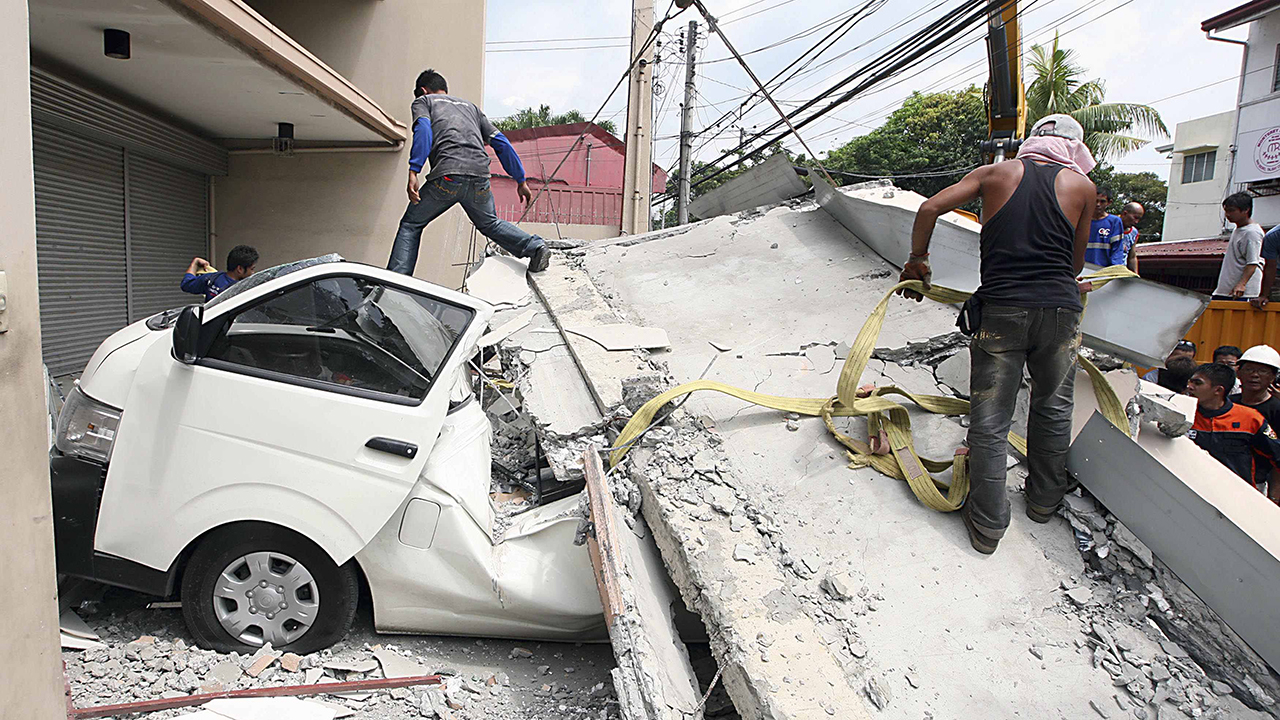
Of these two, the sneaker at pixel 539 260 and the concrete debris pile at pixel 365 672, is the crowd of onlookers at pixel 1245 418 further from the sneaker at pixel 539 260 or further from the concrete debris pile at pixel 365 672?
the sneaker at pixel 539 260

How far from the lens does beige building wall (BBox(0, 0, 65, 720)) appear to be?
1.86 m

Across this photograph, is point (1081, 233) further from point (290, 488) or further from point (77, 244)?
point (77, 244)

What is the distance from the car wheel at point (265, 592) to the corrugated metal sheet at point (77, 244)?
11.6ft

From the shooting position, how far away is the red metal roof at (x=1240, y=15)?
17.7 metres

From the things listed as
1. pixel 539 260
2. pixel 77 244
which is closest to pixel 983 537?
pixel 539 260

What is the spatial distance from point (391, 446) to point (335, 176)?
20.3 feet

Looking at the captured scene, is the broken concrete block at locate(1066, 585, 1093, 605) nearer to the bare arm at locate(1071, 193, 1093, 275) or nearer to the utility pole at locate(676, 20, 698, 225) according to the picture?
the bare arm at locate(1071, 193, 1093, 275)

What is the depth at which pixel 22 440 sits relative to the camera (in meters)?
1.93

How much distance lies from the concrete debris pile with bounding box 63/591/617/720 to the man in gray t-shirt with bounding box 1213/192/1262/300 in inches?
242

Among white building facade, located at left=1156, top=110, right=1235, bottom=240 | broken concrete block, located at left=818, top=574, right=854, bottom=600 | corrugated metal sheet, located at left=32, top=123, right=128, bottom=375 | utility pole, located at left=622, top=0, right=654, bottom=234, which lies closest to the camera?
broken concrete block, located at left=818, top=574, right=854, bottom=600

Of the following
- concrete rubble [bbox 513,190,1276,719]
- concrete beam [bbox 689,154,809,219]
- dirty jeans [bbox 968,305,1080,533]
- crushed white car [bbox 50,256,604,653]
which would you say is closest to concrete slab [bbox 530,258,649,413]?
concrete rubble [bbox 513,190,1276,719]

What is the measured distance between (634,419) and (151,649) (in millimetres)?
2156

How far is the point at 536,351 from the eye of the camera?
423 cm

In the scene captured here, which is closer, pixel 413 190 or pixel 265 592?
pixel 265 592
